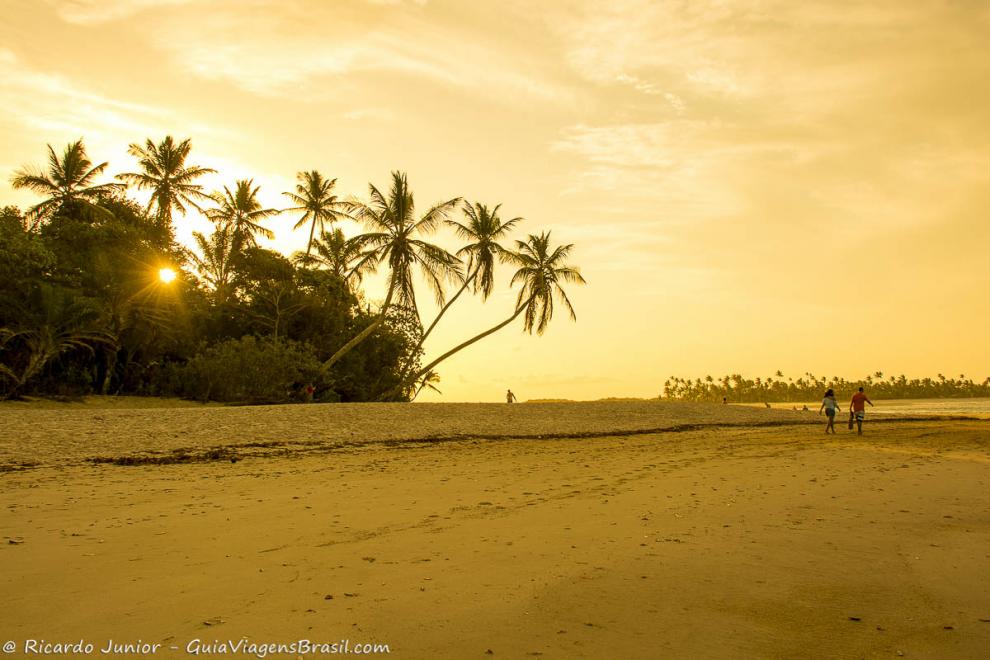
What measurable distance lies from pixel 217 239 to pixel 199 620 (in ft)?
122

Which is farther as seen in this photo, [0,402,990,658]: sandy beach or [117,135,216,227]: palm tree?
[117,135,216,227]: palm tree

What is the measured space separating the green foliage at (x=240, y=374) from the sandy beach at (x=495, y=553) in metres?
12.2

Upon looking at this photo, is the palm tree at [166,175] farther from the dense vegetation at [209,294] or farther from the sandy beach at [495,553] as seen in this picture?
the sandy beach at [495,553]

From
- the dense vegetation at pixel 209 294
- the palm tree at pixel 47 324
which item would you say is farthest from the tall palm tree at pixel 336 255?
the palm tree at pixel 47 324

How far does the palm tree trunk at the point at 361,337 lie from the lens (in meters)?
26.9

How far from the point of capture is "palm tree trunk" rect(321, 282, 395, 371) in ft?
88.3

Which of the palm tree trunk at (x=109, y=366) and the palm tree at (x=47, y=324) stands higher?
the palm tree at (x=47, y=324)

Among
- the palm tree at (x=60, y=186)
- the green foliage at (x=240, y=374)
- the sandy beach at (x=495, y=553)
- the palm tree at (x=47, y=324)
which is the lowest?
the sandy beach at (x=495, y=553)

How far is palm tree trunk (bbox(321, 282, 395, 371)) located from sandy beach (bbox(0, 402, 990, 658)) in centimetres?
1654

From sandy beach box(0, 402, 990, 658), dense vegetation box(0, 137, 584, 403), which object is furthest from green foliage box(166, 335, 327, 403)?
sandy beach box(0, 402, 990, 658)

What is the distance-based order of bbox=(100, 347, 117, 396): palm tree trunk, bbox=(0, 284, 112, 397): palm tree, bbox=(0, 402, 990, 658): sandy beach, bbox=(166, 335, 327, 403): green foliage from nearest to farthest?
bbox=(0, 402, 990, 658): sandy beach
bbox=(0, 284, 112, 397): palm tree
bbox=(166, 335, 327, 403): green foliage
bbox=(100, 347, 117, 396): palm tree trunk

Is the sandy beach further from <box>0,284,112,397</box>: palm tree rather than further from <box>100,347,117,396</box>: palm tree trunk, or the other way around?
<box>100,347,117,396</box>: palm tree trunk

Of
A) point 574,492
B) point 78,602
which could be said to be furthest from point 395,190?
point 78,602

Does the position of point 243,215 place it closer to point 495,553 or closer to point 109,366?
point 109,366
